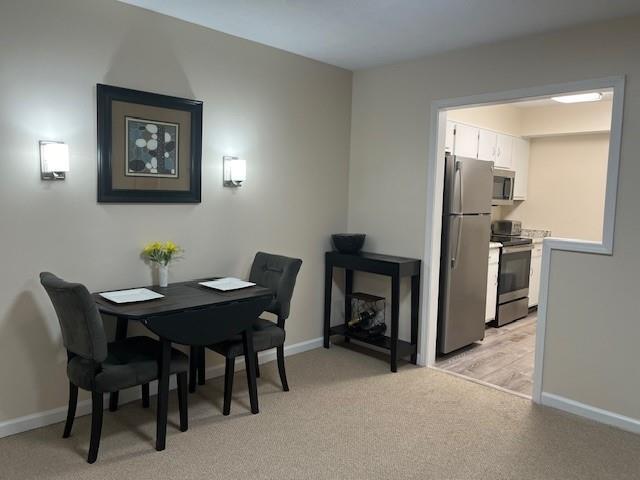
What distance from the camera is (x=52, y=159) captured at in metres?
2.64

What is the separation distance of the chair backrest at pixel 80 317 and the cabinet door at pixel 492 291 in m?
3.63

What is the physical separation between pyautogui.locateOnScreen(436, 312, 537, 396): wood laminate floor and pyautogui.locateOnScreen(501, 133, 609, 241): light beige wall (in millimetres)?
1452

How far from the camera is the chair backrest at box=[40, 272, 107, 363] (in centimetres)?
229

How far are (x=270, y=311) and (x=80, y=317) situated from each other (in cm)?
134

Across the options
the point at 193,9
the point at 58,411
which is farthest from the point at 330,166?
the point at 58,411

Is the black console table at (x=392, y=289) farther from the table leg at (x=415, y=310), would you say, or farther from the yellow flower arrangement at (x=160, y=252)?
the yellow flower arrangement at (x=160, y=252)

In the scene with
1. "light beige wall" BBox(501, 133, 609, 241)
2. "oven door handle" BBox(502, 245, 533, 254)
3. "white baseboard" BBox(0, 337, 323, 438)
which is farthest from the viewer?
"light beige wall" BBox(501, 133, 609, 241)

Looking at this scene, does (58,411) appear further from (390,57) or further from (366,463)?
(390,57)

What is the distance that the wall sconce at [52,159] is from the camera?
264cm

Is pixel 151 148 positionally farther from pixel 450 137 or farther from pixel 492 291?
pixel 492 291

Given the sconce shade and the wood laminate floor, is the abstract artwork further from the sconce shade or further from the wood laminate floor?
the wood laminate floor

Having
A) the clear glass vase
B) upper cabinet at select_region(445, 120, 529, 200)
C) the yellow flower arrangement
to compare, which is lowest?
the clear glass vase

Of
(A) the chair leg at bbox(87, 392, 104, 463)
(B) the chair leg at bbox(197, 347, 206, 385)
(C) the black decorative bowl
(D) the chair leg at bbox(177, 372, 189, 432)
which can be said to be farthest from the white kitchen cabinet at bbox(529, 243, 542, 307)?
(A) the chair leg at bbox(87, 392, 104, 463)

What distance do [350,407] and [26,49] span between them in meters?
2.72
